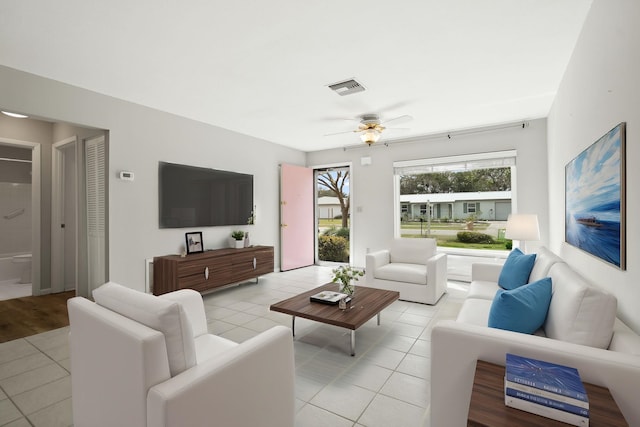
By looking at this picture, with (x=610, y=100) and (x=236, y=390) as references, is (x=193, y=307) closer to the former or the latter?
(x=236, y=390)

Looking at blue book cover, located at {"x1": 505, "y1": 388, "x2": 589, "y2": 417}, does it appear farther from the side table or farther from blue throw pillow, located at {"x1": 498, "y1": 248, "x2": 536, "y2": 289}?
blue throw pillow, located at {"x1": 498, "y1": 248, "x2": 536, "y2": 289}

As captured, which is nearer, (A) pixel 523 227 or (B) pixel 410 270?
(A) pixel 523 227

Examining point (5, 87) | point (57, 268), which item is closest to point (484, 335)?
point (5, 87)

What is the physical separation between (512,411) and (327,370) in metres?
1.55

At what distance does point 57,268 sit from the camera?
4613mm

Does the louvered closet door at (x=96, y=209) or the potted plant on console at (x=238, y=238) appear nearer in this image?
the louvered closet door at (x=96, y=209)

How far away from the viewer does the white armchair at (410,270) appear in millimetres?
3955

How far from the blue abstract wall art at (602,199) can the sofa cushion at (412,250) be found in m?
2.00

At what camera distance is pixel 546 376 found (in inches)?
43.0

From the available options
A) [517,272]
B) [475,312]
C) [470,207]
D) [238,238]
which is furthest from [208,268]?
[470,207]

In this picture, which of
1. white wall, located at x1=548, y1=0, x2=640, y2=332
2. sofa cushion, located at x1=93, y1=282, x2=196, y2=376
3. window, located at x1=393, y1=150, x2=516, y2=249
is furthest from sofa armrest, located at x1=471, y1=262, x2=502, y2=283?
sofa cushion, located at x1=93, y1=282, x2=196, y2=376

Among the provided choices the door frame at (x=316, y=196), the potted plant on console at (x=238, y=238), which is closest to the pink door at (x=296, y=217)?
the door frame at (x=316, y=196)

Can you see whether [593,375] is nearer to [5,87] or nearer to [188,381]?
[188,381]

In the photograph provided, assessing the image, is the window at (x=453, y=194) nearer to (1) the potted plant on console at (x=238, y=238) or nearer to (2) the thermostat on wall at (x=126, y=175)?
(1) the potted plant on console at (x=238, y=238)
